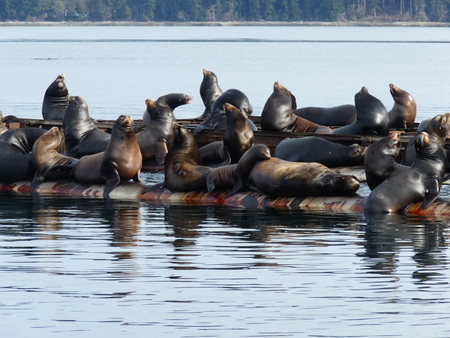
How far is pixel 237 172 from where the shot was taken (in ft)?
39.8

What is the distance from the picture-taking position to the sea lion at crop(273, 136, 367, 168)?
13.3m

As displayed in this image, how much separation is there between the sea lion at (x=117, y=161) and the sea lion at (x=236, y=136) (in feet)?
4.74

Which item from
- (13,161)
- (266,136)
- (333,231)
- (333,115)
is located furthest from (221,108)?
(333,231)

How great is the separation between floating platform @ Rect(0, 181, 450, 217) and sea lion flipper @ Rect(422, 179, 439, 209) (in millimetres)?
78

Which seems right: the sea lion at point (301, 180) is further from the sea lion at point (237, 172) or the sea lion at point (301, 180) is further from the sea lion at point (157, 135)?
the sea lion at point (157, 135)

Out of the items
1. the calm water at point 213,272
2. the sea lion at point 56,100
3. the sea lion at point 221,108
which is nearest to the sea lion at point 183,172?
the calm water at point 213,272

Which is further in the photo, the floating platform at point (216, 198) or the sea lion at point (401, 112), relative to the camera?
the sea lion at point (401, 112)

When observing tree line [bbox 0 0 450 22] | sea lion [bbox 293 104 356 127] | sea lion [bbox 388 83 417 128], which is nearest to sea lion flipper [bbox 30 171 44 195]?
sea lion [bbox 293 104 356 127]

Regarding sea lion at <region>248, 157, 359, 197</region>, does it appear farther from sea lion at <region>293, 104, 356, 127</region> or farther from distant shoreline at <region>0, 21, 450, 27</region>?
distant shoreline at <region>0, 21, 450, 27</region>

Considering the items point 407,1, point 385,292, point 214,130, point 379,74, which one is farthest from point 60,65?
point 407,1

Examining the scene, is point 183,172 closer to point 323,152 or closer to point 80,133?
point 323,152

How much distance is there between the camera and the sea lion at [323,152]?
1332cm

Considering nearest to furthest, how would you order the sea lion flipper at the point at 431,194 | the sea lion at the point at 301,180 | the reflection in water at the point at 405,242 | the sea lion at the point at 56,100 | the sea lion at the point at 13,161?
the reflection in water at the point at 405,242, the sea lion flipper at the point at 431,194, the sea lion at the point at 301,180, the sea lion at the point at 13,161, the sea lion at the point at 56,100

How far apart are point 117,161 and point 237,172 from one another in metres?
1.63
